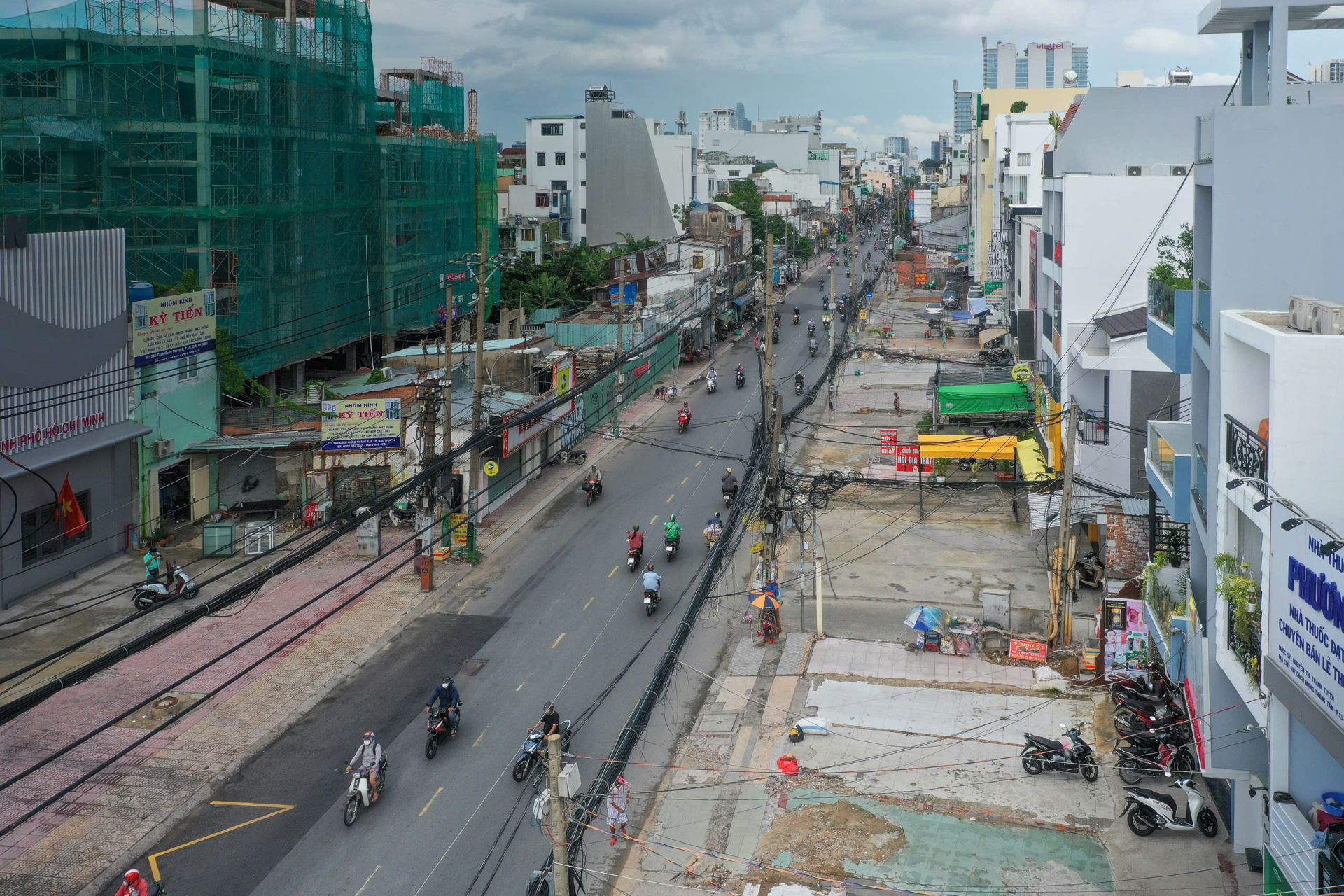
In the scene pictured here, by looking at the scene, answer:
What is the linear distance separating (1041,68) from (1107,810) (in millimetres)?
185183

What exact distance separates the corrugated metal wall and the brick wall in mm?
21268

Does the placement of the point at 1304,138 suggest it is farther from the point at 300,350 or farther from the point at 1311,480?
the point at 300,350

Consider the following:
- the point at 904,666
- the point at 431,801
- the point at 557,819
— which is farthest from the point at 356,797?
the point at 904,666

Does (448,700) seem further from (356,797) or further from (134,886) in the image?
(134,886)

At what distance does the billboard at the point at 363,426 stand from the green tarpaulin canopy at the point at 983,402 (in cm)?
1789

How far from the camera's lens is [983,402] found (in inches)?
1561

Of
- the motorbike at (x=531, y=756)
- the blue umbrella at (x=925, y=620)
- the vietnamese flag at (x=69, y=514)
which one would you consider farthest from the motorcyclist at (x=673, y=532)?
the vietnamese flag at (x=69, y=514)

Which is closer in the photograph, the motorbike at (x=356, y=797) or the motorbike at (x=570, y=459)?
the motorbike at (x=356, y=797)

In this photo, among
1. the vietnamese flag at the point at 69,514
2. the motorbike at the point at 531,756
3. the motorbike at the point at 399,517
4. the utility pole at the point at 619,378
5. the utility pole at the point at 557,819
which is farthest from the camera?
the utility pole at the point at 619,378

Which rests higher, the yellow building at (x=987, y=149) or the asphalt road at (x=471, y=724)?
the yellow building at (x=987, y=149)

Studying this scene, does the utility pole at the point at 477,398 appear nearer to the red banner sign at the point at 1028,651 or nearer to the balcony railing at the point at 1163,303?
the red banner sign at the point at 1028,651

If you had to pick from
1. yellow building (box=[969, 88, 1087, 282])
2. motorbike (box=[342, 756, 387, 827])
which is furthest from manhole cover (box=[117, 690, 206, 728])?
yellow building (box=[969, 88, 1087, 282])

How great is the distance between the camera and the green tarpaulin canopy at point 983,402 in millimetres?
39500

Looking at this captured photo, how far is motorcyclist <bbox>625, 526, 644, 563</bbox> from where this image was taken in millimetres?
28281
